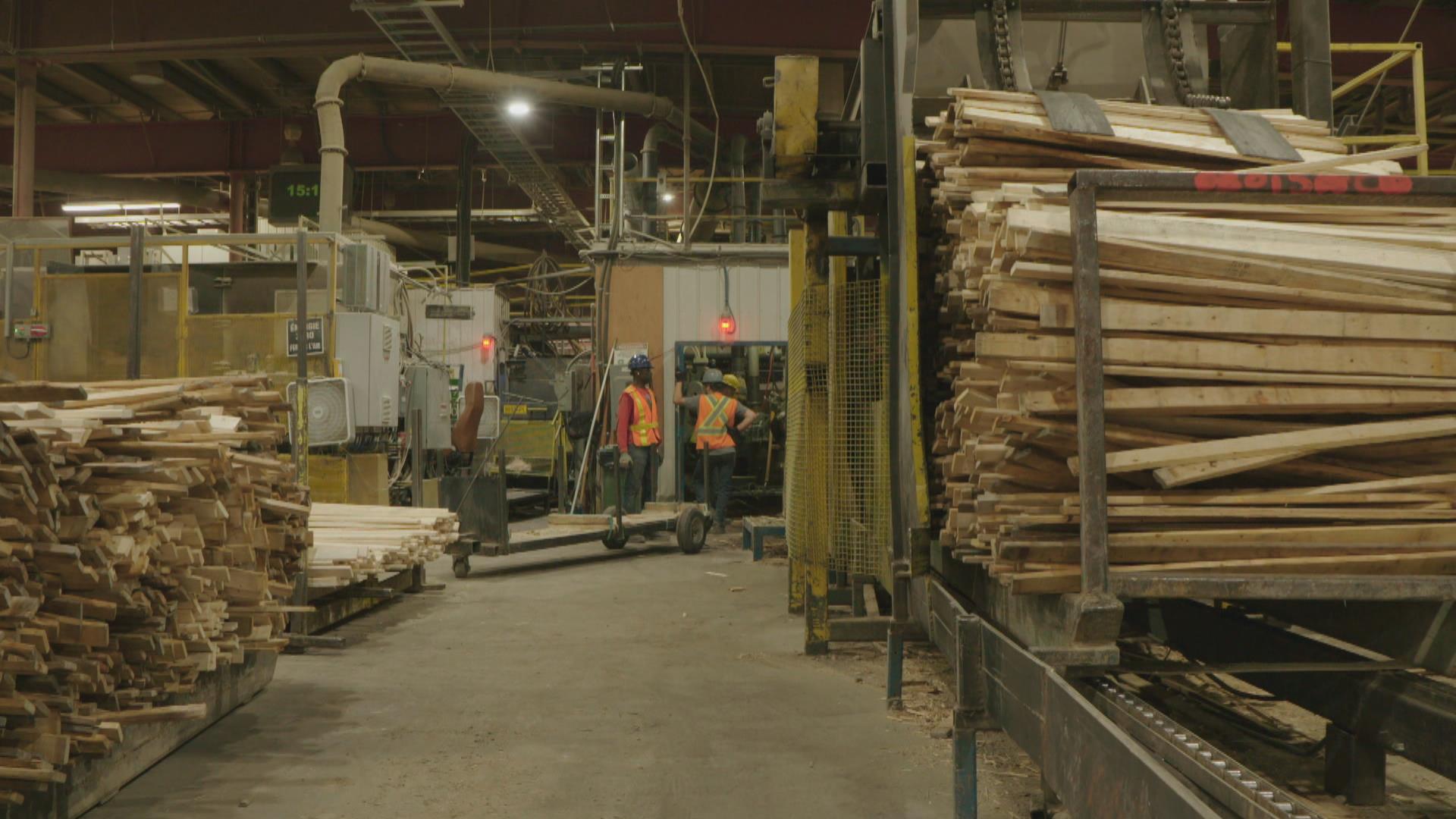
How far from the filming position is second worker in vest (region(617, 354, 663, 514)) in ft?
38.9

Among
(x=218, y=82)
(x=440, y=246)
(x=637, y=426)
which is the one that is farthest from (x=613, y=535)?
(x=440, y=246)

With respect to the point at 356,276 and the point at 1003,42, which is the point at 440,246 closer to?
the point at 356,276

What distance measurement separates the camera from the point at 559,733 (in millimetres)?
4934

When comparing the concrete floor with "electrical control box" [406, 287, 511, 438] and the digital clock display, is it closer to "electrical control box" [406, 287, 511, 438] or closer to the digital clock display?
"electrical control box" [406, 287, 511, 438]

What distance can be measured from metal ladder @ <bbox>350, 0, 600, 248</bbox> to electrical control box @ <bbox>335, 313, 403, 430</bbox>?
3.26m

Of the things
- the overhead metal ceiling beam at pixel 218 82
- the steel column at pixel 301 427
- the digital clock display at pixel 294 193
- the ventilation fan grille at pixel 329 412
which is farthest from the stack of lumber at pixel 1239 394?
the overhead metal ceiling beam at pixel 218 82

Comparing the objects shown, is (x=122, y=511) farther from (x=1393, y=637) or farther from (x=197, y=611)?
(x=1393, y=637)

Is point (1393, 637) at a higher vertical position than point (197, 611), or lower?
higher

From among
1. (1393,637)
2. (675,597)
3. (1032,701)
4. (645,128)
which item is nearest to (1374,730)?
(1393,637)

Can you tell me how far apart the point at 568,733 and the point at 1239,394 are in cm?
356

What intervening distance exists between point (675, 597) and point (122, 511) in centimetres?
536

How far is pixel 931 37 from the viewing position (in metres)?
4.80

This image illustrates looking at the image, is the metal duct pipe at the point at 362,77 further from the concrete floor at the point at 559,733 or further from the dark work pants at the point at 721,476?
the concrete floor at the point at 559,733

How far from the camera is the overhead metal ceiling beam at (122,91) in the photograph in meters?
14.3
